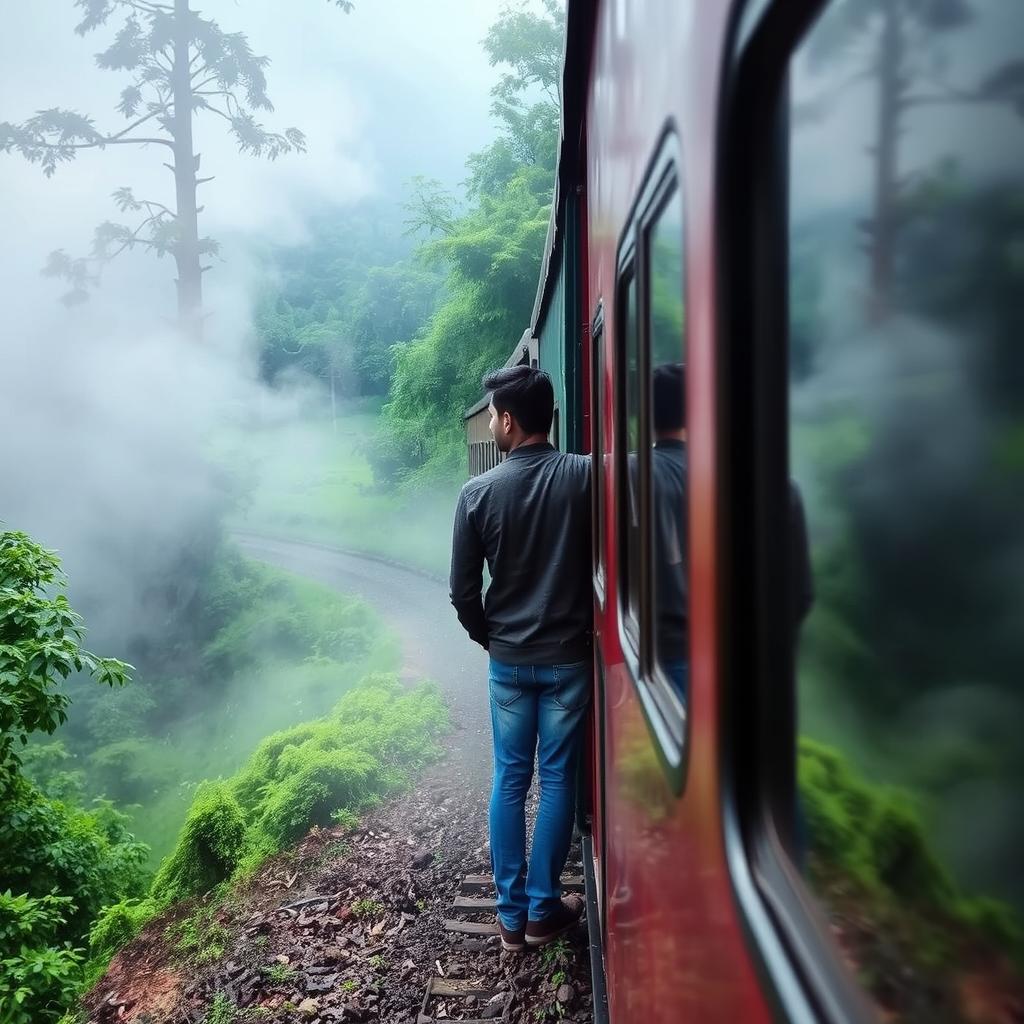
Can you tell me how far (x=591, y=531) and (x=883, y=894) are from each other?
2.51 metres

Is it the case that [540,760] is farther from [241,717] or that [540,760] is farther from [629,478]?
[241,717]

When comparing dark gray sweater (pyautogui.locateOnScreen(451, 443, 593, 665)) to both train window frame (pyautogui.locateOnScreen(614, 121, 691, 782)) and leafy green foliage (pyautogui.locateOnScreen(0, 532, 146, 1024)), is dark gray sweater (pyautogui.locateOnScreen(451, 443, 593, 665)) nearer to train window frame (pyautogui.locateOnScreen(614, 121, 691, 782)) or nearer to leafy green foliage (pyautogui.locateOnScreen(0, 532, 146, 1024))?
train window frame (pyautogui.locateOnScreen(614, 121, 691, 782))

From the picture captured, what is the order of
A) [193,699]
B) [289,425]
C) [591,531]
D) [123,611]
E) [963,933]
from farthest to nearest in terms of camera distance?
[289,425]
[123,611]
[193,699]
[591,531]
[963,933]

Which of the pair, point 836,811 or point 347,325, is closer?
point 836,811

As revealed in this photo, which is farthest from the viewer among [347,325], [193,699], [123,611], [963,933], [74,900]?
[347,325]

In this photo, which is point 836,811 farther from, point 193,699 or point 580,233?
point 193,699

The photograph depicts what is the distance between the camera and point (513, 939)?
11.6 ft

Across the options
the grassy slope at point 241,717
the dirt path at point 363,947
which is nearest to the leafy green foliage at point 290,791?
the dirt path at point 363,947

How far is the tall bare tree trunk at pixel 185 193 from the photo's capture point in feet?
84.3

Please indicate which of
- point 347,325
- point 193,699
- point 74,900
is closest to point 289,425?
point 347,325

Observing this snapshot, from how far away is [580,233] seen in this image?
367cm

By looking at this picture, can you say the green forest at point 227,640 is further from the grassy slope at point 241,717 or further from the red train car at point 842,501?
the red train car at point 842,501

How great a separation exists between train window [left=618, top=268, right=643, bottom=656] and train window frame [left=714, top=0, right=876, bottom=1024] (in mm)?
834

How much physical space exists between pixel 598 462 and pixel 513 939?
6.43ft
